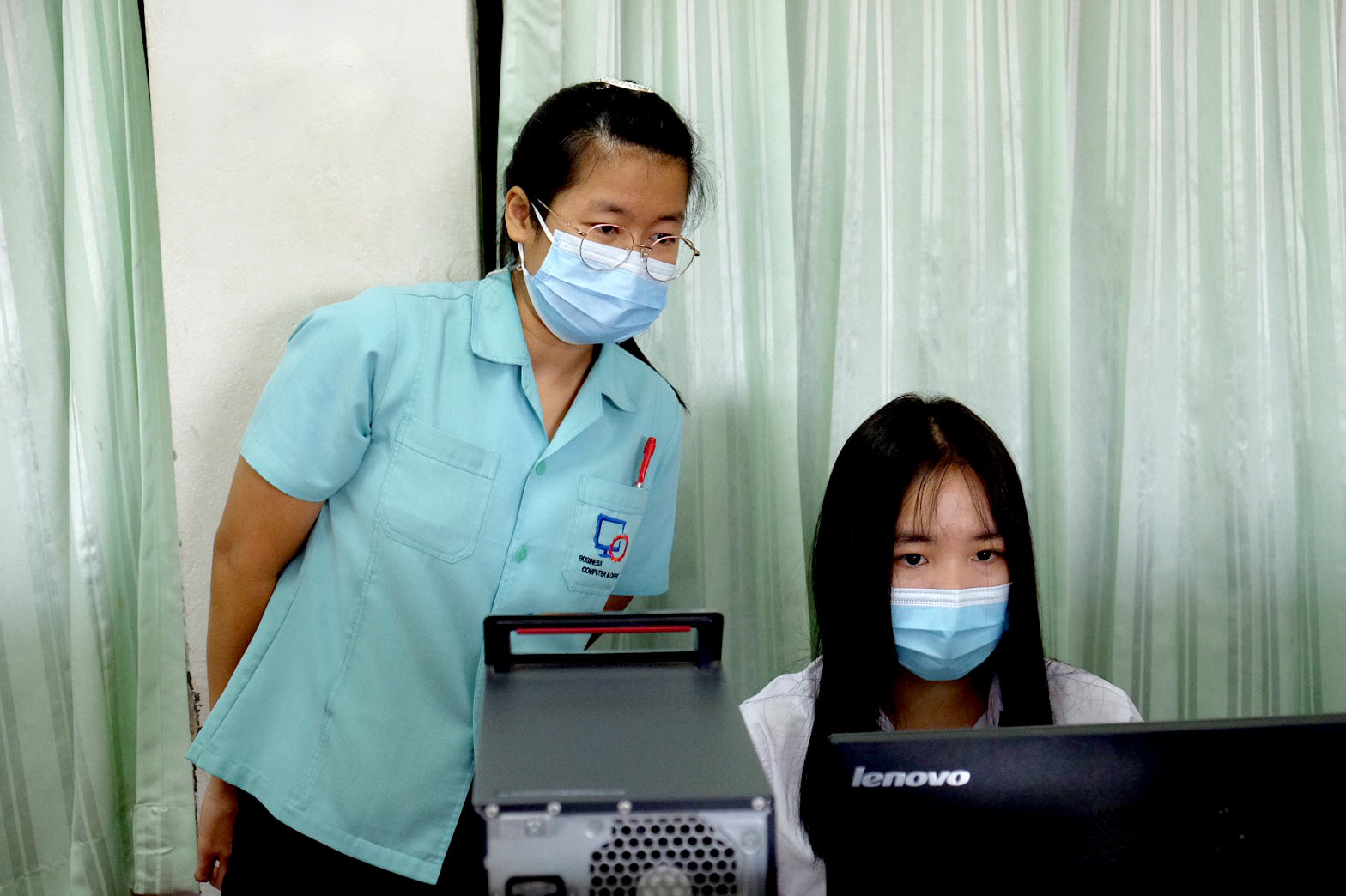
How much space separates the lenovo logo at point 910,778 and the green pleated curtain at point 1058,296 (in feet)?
3.40

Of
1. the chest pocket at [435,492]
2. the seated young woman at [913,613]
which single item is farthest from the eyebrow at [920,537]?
the chest pocket at [435,492]

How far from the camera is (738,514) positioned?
165cm

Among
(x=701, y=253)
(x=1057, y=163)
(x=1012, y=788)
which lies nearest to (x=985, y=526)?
(x=1012, y=788)

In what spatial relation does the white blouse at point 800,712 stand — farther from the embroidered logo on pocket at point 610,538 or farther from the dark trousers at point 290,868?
A: the dark trousers at point 290,868

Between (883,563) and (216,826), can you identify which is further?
(216,826)

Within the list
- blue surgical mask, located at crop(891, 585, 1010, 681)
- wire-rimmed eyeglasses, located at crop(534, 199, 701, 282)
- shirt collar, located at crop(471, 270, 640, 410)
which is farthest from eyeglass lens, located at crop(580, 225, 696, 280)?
blue surgical mask, located at crop(891, 585, 1010, 681)

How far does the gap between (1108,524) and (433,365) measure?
45.8 inches

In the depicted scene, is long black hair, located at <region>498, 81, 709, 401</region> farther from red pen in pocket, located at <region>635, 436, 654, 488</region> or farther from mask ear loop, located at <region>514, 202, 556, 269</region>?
red pen in pocket, located at <region>635, 436, 654, 488</region>

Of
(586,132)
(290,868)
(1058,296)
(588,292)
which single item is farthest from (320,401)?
(1058,296)

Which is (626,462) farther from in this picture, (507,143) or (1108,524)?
(1108,524)

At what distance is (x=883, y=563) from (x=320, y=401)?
25.2 inches

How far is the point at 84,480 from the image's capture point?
1559mm

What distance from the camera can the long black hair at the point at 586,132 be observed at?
1.21 metres

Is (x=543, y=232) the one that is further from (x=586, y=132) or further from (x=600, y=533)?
(x=600, y=533)
